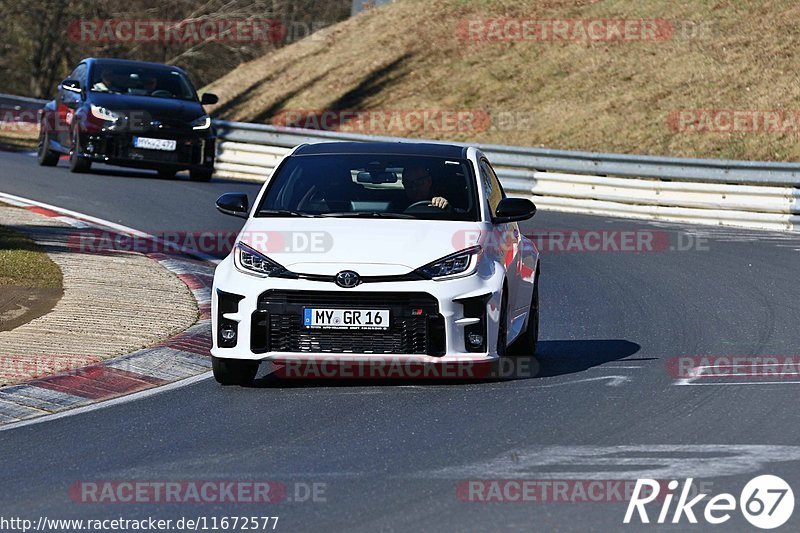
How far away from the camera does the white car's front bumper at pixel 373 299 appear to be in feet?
29.1

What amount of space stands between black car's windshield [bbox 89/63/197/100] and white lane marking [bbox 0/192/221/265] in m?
4.14

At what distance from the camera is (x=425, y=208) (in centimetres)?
984

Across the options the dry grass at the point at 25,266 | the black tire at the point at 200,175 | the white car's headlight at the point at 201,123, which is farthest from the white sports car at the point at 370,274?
the black tire at the point at 200,175

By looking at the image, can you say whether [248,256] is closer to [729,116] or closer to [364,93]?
[729,116]

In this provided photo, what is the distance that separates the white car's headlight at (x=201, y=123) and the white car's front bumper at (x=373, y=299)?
1476 centimetres

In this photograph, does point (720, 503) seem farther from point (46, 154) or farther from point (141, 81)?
point (46, 154)

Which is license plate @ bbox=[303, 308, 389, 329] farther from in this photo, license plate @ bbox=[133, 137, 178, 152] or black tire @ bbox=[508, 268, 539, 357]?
license plate @ bbox=[133, 137, 178, 152]

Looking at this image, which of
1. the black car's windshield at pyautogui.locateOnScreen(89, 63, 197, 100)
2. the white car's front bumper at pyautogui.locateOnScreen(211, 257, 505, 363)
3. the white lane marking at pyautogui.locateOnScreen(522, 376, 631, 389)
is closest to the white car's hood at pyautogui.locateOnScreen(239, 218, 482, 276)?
the white car's front bumper at pyautogui.locateOnScreen(211, 257, 505, 363)

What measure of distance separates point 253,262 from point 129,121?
14577 mm

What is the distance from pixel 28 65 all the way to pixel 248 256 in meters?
47.6

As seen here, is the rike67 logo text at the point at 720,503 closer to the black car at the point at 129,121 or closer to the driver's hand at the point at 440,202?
the driver's hand at the point at 440,202

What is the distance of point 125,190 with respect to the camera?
72.5 feet

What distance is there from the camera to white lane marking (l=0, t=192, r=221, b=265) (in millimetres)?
16062

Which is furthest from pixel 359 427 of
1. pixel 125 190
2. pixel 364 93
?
pixel 364 93
